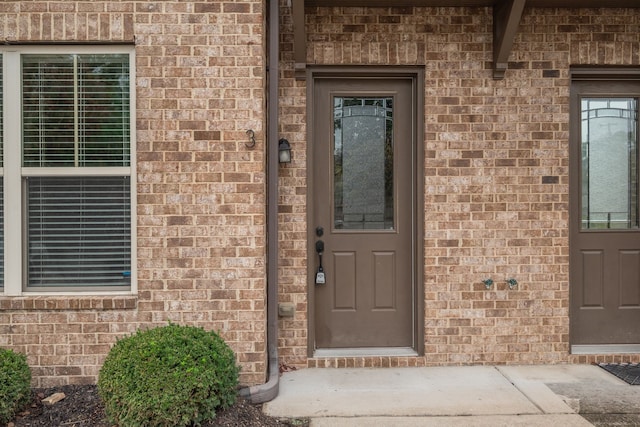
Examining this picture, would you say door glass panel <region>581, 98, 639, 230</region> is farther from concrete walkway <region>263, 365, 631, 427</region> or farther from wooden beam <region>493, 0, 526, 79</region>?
concrete walkway <region>263, 365, 631, 427</region>

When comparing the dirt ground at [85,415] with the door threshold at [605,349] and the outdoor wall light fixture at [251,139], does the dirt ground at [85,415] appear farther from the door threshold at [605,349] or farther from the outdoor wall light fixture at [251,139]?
the door threshold at [605,349]

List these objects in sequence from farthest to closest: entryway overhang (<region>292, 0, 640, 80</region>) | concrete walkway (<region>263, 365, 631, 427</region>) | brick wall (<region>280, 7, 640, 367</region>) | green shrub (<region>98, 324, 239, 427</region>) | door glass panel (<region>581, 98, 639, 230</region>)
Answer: door glass panel (<region>581, 98, 639, 230</region>)
brick wall (<region>280, 7, 640, 367</region>)
entryway overhang (<region>292, 0, 640, 80</region>)
concrete walkway (<region>263, 365, 631, 427</region>)
green shrub (<region>98, 324, 239, 427</region>)

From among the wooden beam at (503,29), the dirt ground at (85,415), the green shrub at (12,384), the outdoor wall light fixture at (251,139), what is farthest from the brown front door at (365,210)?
the green shrub at (12,384)

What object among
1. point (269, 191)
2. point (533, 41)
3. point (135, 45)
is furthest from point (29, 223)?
point (533, 41)

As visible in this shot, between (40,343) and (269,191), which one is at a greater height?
(269,191)

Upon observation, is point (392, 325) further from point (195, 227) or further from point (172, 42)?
point (172, 42)

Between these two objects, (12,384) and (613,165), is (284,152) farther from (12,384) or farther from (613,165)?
(613,165)

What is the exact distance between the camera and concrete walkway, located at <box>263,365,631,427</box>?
3432mm

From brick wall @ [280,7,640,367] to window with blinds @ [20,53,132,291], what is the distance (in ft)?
4.37

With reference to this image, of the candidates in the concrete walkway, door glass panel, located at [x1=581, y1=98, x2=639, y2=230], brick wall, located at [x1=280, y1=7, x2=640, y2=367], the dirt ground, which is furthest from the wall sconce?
door glass panel, located at [x1=581, y1=98, x2=639, y2=230]

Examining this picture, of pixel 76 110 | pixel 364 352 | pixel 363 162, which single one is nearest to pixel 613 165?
pixel 363 162

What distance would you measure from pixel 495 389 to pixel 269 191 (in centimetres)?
226

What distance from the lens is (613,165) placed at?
15.4ft

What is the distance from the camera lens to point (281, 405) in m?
3.66
